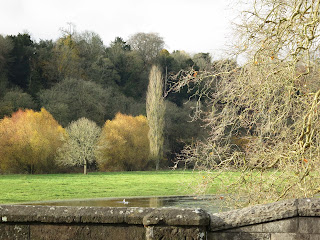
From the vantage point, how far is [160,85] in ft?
169

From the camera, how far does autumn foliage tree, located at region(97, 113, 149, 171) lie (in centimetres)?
5184

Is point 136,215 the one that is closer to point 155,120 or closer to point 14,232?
point 14,232

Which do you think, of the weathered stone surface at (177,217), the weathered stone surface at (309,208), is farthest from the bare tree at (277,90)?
the weathered stone surface at (177,217)

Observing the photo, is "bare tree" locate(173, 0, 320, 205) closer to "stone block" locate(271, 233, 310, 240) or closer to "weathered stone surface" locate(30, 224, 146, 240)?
"stone block" locate(271, 233, 310, 240)

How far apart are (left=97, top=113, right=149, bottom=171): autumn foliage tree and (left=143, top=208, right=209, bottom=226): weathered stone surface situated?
4722cm

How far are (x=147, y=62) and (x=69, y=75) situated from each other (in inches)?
673

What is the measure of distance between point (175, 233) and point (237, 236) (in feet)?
1.65

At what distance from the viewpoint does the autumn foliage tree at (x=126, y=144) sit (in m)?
51.8

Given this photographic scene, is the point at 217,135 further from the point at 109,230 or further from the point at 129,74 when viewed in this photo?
the point at 129,74

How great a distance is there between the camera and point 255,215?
3.83m

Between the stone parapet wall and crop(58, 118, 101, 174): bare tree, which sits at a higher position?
the stone parapet wall

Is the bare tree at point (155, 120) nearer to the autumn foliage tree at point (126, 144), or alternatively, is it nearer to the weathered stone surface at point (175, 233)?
the autumn foliage tree at point (126, 144)

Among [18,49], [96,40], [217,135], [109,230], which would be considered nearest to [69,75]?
[18,49]

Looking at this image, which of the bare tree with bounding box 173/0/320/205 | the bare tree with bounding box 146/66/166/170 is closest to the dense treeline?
the bare tree with bounding box 146/66/166/170
